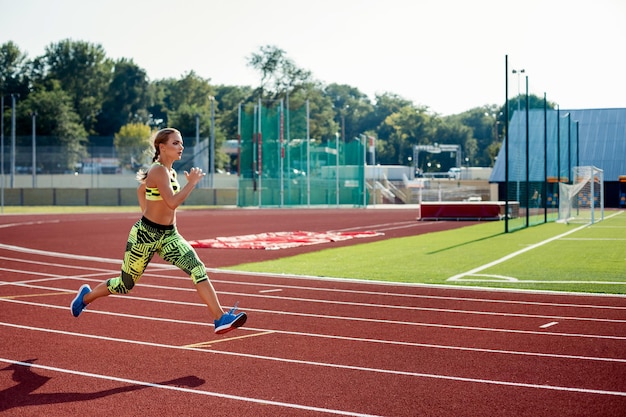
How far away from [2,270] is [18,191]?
5105cm

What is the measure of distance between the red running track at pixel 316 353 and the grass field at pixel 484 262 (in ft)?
4.79

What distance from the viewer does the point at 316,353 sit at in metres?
7.97

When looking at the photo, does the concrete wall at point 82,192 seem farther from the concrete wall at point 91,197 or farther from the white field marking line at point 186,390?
the white field marking line at point 186,390

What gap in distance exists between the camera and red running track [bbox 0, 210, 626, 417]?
6.14m

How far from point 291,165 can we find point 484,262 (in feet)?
143

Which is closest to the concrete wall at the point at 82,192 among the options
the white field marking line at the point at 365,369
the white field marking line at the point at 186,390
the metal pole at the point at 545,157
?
the metal pole at the point at 545,157

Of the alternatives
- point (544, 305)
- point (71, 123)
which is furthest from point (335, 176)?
point (544, 305)

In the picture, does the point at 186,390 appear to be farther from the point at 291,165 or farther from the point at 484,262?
the point at 291,165

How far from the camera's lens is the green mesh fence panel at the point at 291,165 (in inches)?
2290

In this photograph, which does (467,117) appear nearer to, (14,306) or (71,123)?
(71,123)

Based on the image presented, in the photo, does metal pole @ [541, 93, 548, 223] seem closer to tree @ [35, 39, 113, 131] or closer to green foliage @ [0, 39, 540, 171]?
green foliage @ [0, 39, 540, 171]

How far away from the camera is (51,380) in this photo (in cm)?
687

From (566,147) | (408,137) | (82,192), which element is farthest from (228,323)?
(408,137)

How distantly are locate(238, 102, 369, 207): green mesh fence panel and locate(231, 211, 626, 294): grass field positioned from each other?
32.2 meters
